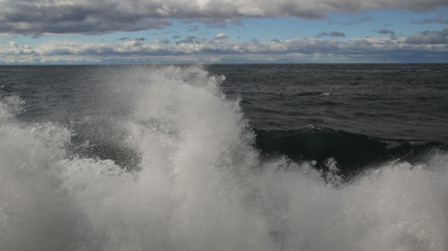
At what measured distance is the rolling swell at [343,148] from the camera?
1262 centimetres

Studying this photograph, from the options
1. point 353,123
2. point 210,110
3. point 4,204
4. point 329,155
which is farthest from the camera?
point 353,123

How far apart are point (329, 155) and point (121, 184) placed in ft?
26.1

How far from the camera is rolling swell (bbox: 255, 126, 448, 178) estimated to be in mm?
12625

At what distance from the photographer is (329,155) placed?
517 inches

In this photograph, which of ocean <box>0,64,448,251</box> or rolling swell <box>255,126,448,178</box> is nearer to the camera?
ocean <box>0,64,448,251</box>

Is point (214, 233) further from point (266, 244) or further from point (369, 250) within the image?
point (369, 250)

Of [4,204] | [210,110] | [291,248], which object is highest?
[210,110]

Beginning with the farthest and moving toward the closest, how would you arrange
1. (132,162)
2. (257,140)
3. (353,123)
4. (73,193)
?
1. (353,123)
2. (257,140)
3. (132,162)
4. (73,193)

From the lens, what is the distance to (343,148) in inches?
542

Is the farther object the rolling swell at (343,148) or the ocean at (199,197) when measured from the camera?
the rolling swell at (343,148)

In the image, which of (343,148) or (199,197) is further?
(343,148)

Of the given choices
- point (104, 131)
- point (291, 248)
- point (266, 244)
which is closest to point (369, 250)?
point (291, 248)

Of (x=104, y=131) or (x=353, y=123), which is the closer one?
(x=104, y=131)

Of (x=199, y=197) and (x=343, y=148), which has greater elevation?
(x=199, y=197)
